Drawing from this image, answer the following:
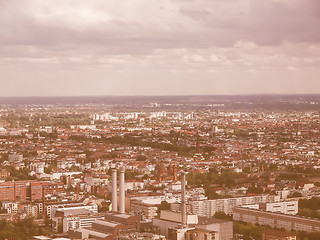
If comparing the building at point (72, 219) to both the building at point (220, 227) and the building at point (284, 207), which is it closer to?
the building at point (220, 227)

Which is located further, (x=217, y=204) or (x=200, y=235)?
(x=217, y=204)

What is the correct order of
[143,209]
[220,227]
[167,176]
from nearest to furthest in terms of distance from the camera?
[220,227] < [143,209] < [167,176]

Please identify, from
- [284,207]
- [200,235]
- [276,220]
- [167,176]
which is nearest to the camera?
[200,235]

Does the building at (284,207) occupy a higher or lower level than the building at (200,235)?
lower

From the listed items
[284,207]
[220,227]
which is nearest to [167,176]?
[284,207]

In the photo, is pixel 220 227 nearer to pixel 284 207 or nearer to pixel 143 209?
pixel 143 209

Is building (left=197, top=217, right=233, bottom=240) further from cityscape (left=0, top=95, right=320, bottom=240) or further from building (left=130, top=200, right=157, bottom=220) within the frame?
building (left=130, top=200, right=157, bottom=220)

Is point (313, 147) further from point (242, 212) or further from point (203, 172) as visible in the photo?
point (242, 212)

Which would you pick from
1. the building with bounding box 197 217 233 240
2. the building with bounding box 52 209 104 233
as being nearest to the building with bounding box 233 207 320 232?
the building with bounding box 197 217 233 240

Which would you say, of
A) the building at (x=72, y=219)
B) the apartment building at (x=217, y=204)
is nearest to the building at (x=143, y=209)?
the apartment building at (x=217, y=204)
